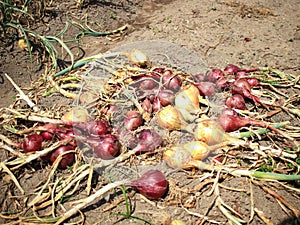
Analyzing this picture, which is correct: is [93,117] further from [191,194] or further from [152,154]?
[191,194]

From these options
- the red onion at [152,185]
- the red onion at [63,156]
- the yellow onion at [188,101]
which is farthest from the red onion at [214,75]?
the red onion at [63,156]

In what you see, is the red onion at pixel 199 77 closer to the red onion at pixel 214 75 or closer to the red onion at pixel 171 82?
the red onion at pixel 214 75

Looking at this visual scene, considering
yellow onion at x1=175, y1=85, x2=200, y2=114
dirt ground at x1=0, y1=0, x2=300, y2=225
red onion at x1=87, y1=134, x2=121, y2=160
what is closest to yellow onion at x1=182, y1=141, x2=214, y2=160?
dirt ground at x1=0, y1=0, x2=300, y2=225

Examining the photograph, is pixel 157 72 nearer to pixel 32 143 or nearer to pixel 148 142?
pixel 148 142

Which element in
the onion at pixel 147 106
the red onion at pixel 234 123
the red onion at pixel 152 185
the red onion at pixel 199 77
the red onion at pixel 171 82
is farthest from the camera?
the red onion at pixel 199 77

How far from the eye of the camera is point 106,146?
139 cm

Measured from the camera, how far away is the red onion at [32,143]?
A: 142cm

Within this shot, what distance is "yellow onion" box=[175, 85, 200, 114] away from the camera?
1577mm

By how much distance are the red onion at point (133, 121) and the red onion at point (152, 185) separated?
286 millimetres

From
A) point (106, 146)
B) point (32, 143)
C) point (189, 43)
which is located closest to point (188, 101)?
point (106, 146)

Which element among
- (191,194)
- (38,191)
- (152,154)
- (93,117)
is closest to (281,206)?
(191,194)

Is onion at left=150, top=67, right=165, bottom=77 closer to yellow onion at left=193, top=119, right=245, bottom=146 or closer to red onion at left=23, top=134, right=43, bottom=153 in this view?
yellow onion at left=193, top=119, right=245, bottom=146

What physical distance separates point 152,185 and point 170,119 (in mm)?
360

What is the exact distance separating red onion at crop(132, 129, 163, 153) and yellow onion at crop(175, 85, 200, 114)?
0.74 ft
